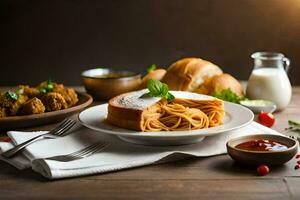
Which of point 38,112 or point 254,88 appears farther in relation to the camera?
point 254,88

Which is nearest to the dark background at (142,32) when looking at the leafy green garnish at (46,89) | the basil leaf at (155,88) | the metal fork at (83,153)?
the leafy green garnish at (46,89)

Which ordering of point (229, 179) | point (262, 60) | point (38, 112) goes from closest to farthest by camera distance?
point (229, 179) < point (38, 112) < point (262, 60)

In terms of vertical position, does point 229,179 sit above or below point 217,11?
below

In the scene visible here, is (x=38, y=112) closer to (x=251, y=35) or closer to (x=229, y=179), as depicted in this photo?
(x=229, y=179)

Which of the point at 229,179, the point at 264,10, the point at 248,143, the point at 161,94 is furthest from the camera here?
the point at 264,10

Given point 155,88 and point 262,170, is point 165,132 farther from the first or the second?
point 262,170

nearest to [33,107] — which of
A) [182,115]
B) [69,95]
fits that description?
[69,95]

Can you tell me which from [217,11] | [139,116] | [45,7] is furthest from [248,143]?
[45,7]

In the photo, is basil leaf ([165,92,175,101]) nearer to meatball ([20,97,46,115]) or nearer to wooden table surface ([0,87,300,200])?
wooden table surface ([0,87,300,200])
